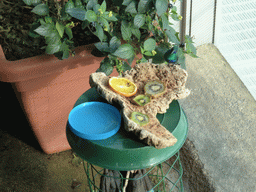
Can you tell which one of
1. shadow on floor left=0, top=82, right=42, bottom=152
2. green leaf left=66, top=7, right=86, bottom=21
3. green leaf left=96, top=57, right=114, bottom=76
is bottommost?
shadow on floor left=0, top=82, right=42, bottom=152

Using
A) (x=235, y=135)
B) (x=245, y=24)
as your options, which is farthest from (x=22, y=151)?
(x=245, y=24)

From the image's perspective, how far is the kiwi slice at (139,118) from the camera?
105 cm

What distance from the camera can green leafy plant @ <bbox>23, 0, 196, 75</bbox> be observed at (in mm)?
1281

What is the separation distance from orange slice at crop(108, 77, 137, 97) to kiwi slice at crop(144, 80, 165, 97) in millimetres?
51

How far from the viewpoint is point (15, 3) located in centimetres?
159

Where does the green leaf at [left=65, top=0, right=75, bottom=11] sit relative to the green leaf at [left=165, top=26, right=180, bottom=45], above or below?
above

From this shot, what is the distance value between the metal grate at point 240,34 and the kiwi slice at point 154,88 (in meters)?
1.20

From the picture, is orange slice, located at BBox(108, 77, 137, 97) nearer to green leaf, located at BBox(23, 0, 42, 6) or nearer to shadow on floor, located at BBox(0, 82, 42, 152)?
green leaf, located at BBox(23, 0, 42, 6)

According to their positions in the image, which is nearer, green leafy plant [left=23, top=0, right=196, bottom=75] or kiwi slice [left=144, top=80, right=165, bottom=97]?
kiwi slice [left=144, top=80, right=165, bottom=97]

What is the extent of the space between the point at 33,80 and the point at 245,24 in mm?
1485

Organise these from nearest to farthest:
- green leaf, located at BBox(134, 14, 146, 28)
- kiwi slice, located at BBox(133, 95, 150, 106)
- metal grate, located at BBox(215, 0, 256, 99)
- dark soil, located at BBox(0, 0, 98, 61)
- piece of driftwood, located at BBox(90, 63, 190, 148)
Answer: piece of driftwood, located at BBox(90, 63, 190, 148), kiwi slice, located at BBox(133, 95, 150, 106), green leaf, located at BBox(134, 14, 146, 28), dark soil, located at BBox(0, 0, 98, 61), metal grate, located at BBox(215, 0, 256, 99)

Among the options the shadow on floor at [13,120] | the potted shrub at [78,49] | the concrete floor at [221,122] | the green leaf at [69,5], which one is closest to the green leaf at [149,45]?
the potted shrub at [78,49]

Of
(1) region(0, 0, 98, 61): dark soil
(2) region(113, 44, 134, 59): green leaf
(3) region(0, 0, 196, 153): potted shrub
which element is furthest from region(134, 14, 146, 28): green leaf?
(1) region(0, 0, 98, 61): dark soil

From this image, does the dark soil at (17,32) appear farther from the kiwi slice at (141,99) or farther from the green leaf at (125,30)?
the kiwi slice at (141,99)
